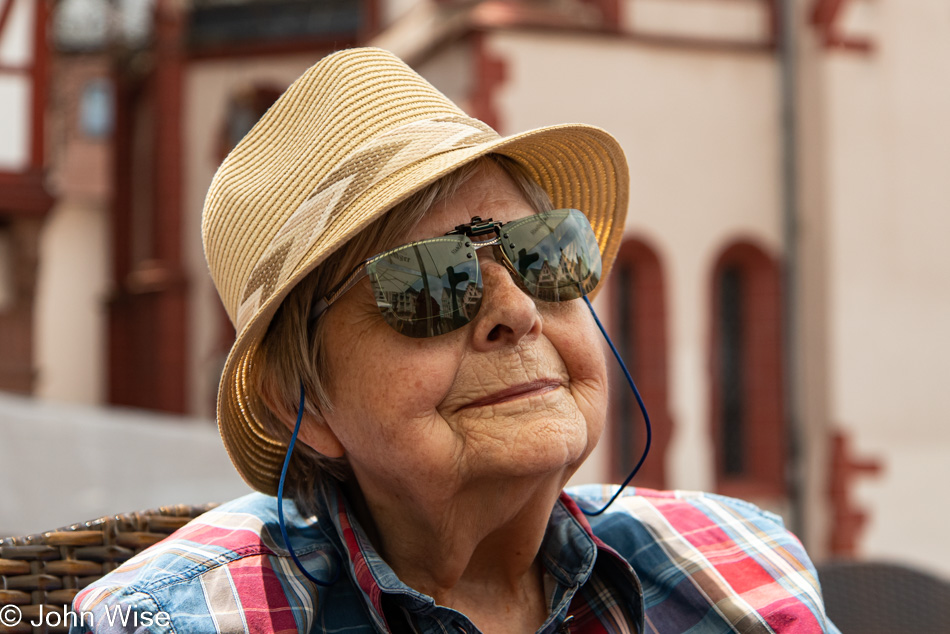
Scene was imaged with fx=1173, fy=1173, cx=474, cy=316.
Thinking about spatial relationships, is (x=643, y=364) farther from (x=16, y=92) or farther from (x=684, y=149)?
(x=16, y=92)

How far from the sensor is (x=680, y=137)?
1084 centimetres

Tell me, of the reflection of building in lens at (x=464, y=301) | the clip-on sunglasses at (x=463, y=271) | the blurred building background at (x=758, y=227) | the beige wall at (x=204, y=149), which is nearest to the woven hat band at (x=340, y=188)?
the clip-on sunglasses at (x=463, y=271)

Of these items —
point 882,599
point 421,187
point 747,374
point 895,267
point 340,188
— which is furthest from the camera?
point 747,374

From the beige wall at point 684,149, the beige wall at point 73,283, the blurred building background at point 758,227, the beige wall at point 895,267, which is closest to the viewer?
the beige wall at point 684,149

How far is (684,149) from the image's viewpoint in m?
10.8

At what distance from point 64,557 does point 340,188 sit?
0.89m

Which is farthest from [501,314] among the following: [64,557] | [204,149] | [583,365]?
[204,149]

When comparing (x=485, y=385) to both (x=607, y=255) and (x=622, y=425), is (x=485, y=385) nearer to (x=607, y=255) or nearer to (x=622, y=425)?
(x=607, y=255)

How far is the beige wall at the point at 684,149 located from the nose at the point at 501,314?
8.52m

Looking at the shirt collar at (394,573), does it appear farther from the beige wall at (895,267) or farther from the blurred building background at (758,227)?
the beige wall at (895,267)

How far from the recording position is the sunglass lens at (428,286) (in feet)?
6.18

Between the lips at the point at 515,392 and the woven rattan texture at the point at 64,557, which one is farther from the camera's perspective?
the woven rattan texture at the point at 64,557

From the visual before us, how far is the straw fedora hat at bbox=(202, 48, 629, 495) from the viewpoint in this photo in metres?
1.90

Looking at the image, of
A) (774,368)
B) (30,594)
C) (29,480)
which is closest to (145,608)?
(30,594)
